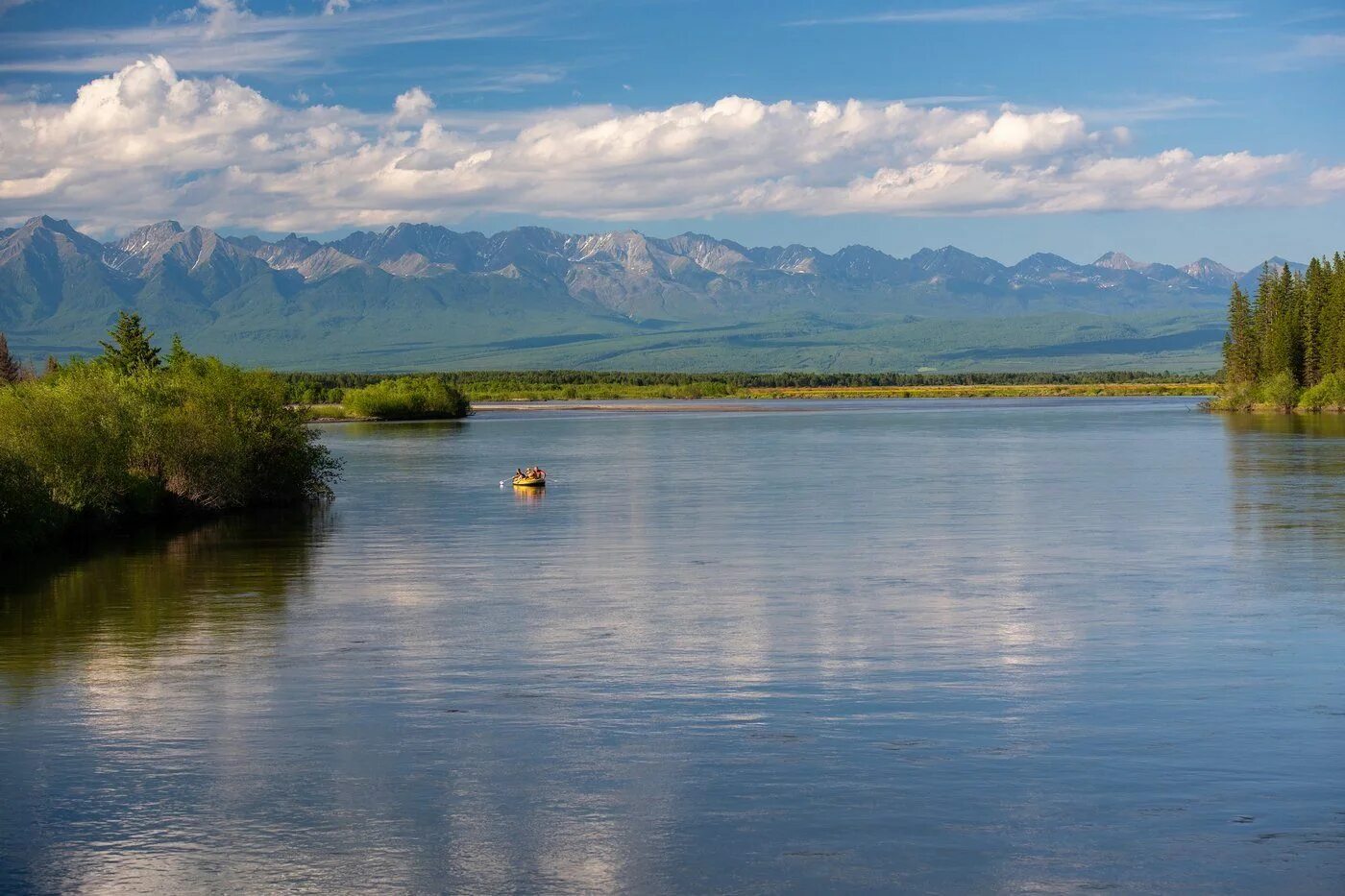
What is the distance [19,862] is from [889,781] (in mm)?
8843

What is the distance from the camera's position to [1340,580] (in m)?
33.3

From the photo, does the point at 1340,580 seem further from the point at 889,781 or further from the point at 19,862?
the point at 19,862

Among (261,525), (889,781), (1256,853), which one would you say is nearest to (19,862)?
(889,781)

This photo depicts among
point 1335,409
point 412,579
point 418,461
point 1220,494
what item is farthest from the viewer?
point 1335,409

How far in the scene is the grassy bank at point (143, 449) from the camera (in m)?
42.7

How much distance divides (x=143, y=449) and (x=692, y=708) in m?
34.0

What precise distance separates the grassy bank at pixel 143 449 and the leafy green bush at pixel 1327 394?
89.3 meters

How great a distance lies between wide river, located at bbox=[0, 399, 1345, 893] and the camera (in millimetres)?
15516

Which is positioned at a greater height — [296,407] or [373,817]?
[296,407]

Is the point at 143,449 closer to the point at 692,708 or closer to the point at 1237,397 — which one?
the point at 692,708

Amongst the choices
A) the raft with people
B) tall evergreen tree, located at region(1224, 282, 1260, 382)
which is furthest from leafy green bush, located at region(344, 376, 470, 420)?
the raft with people

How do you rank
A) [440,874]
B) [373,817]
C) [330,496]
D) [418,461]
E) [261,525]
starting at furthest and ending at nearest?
[418,461] < [330,496] < [261,525] < [373,817] < [440,874]

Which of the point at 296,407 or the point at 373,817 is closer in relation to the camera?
the point at 373,817

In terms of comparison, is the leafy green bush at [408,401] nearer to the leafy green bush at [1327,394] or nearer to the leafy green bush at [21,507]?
the leafy green bush at [1327,394]
